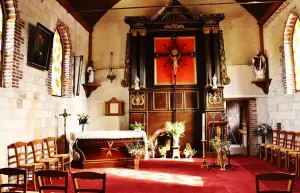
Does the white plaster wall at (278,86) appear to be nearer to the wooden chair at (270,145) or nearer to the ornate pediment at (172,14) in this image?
the wooden chair at (270,145)

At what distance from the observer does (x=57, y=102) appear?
322 inches


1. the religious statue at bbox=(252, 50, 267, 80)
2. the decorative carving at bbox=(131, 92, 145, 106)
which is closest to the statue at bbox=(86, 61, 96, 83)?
the decorative carving at bbox=(131, 92, 145, 106)

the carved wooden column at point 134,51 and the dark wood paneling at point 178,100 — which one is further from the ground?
the carved wooden column at point 134,51

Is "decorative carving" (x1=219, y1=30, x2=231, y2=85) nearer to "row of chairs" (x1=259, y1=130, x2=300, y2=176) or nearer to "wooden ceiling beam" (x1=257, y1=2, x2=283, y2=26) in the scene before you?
"wooden ceiling beam" (x1=257, y1=2, x2=283, y2=26)

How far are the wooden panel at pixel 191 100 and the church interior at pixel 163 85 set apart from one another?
1.4 inches

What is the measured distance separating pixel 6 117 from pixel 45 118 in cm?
169

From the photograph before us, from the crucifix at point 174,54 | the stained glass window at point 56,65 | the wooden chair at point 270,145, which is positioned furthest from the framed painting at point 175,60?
the stained glass window at point 56,65

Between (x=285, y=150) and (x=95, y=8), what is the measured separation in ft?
24.9

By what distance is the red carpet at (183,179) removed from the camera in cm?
547

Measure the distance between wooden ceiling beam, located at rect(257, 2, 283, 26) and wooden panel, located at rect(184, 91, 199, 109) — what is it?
3.38m

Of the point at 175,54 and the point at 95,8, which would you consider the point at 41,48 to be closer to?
the point at 95,8

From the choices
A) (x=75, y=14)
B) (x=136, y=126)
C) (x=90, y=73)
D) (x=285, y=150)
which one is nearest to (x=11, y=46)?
(x=75, y=14)

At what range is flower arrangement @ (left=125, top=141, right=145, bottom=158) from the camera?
25.1ft

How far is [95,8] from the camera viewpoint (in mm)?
10477
